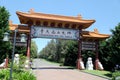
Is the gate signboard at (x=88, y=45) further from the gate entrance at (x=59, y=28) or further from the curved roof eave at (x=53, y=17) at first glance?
the curved roof eave at (x=53, y=17)

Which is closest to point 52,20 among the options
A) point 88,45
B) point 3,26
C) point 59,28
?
point 59,28

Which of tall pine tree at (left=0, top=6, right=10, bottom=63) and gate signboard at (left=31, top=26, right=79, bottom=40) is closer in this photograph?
tall pine tree at (left=0, top=6, right=10, bottom=63)

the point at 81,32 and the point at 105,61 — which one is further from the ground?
the point at 81,32

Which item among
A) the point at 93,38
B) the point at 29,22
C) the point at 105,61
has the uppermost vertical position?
the point at 29,22

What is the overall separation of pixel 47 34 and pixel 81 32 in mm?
4437

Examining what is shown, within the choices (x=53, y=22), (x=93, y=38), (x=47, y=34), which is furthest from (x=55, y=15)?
(x=93, y=38)

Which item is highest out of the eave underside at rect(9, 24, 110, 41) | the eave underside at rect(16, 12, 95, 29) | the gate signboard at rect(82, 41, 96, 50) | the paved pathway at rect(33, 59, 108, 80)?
the eave underside at rect(16, 12, 95, 29)

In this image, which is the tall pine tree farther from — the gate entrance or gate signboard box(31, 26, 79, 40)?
gate signboard box(31, 26, 79, 40)

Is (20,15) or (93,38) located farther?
(93,38)

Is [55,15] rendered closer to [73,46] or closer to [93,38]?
[93,38]

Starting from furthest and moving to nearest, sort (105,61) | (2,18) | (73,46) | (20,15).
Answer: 1. (73,46)
2. (105,61)
3. (20,15)
4. (2,18)

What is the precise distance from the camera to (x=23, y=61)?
20172mm

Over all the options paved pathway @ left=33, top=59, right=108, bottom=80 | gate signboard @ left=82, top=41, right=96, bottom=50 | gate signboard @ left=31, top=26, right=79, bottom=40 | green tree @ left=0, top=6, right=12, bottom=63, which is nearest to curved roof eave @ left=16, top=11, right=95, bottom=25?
gate signboard @ left=31, top=26, right=79, bottom=40

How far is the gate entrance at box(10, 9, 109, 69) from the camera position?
91.6 ft
